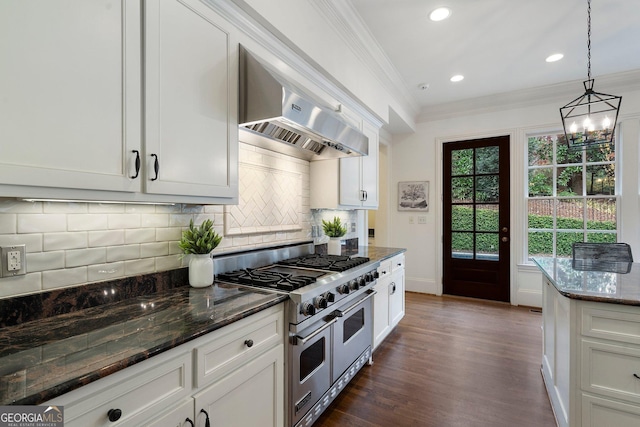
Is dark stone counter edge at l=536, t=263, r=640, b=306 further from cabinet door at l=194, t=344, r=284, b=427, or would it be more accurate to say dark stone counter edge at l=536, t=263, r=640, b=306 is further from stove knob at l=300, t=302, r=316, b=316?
cabinet door at l=194, t=344, r=284, b=427

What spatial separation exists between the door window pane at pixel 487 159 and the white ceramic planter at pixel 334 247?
288 cm

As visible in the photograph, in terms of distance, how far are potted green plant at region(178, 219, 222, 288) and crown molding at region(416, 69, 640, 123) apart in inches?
169

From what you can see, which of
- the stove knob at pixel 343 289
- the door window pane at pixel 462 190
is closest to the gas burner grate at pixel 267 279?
Result: the stove knob at pixel 343 289

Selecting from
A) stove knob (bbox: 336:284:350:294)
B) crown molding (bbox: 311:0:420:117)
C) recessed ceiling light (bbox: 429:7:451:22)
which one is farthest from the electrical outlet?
recessed ceiling light (bbox: 429:7:451:22)

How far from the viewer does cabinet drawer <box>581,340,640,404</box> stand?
56.3 inches

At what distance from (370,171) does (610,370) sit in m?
2.50

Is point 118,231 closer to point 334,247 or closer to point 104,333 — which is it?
point 104,333

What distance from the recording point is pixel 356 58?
2.87 meters

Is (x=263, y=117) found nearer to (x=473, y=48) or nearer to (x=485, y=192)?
(x=473, y=48)

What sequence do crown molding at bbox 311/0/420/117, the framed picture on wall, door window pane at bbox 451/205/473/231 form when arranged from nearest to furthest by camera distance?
crown molding at bbox 311/0/420/117 < door window pane at bbox 451/205/473/231 < the framed picture on wall

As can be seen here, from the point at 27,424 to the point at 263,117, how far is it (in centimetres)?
142

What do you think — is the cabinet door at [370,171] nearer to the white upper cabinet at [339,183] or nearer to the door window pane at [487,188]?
the white upper cabinet at [339,183]

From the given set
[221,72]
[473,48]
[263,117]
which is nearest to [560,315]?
[263,117]

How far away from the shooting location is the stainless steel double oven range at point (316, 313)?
159 cm
